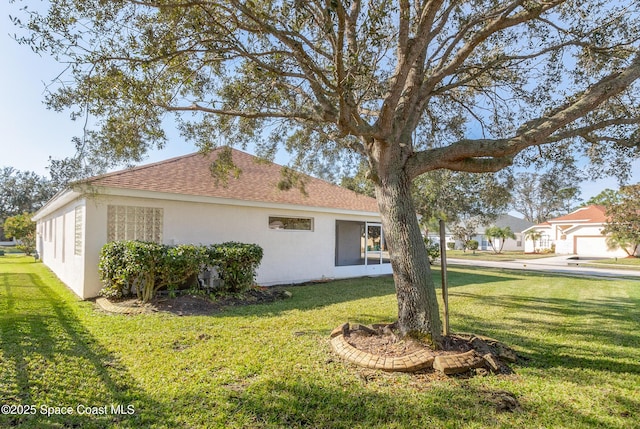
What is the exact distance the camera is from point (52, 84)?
576cm

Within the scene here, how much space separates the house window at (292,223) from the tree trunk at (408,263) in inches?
281

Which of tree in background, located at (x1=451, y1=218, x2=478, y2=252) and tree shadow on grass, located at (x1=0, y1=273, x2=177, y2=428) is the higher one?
tree in background, located at (x1=451, y1=218, x2=478, y2=252)

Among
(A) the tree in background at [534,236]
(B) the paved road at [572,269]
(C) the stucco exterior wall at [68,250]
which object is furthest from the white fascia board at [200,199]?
(A) the tree in background at [534,236]

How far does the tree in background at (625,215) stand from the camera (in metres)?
27.4

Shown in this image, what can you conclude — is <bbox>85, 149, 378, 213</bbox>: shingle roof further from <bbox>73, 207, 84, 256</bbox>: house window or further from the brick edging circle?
the brick edging circle

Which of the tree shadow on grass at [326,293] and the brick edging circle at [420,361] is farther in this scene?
the tree shadow on grass at [326,293]

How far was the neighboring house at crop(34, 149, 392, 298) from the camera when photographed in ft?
30.3

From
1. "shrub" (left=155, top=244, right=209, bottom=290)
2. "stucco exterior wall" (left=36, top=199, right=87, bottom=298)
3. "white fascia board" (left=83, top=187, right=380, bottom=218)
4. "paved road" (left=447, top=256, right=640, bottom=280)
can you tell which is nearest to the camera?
"shrub" (left=155, top=244, right=209, bottom=290)

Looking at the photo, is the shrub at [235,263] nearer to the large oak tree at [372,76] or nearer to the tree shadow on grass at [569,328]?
the large oak tree at [372,76]

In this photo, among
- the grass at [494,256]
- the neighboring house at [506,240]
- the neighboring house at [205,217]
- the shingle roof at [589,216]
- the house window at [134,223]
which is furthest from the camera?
the neighboring house at [506,240]

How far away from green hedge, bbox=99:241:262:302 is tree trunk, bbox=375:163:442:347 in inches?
196

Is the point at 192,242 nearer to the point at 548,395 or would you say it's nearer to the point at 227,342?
the point at 227,342

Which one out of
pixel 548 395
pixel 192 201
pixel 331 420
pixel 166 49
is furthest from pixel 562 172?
pixel 192 201

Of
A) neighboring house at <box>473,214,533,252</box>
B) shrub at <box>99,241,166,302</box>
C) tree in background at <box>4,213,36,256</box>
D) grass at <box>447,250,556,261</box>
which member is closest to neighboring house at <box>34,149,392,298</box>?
shrub at <box>99,241,166,302</box>
